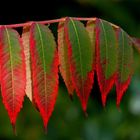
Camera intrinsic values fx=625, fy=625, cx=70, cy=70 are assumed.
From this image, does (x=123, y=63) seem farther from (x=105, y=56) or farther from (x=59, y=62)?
(x=59, y=62)

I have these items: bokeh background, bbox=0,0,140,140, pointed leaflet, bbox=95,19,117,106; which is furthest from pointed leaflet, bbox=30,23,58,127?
bokeh background, bbox=0,0,140,140

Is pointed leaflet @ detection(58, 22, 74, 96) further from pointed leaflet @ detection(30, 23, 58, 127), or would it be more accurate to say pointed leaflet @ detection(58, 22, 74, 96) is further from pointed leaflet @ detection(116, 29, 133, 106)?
pointed leaflet @ detection(116, 29, 133, 106)

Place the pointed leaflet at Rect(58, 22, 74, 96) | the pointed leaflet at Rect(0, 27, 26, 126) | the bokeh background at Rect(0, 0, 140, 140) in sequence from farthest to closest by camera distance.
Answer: the bokeh background at Rect(0, 0, 140, 140) → the pointed leaflet at Rect(58, 22, 74, 96) → the pointed leaflet at Rect(0, 27, 26, 126)

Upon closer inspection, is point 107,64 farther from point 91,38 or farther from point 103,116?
point 103,116

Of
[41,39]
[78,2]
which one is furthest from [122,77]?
[78,2]

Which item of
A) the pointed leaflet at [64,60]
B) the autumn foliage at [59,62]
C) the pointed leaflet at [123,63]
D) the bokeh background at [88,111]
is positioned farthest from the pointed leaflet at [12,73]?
the bokeh background at [88,111]

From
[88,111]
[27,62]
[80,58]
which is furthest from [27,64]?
[88,111]
